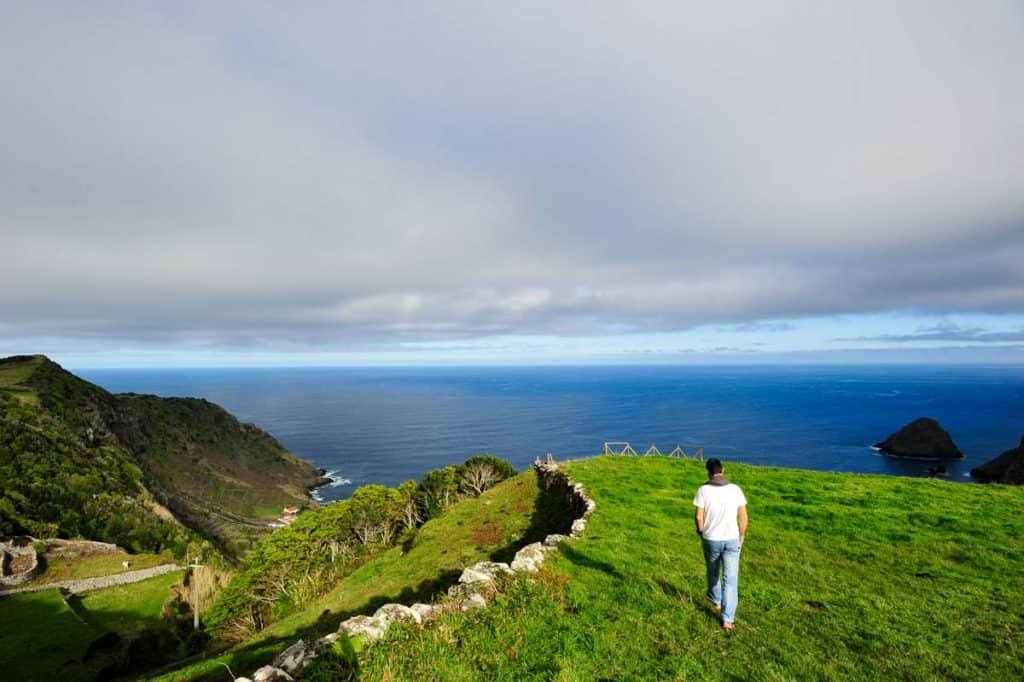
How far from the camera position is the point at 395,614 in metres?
10.1

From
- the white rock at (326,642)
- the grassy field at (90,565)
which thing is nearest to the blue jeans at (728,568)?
the white rock at (326,642)

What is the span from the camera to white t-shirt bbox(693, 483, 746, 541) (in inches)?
354

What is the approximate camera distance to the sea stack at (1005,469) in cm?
8412

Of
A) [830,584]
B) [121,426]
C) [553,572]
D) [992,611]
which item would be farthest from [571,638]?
[121,426]

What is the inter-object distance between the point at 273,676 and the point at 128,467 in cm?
12652

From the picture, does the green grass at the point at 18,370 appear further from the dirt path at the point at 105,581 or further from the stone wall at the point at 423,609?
the stone wall at the point at 423,609

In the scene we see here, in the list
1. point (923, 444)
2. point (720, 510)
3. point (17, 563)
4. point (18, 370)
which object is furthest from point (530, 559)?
point (18, 370)

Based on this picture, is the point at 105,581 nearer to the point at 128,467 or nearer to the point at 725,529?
the point at 725,529

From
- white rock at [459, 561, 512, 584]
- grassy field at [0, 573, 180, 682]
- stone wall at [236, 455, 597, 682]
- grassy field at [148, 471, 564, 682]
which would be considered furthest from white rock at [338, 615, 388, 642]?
grassy field at [0, 573, 180, 682]

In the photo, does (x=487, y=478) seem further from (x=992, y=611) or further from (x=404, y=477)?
(x=404, y=477)

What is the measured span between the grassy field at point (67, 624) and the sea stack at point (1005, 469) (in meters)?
132

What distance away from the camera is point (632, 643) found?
8.82m

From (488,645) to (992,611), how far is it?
36.3ft

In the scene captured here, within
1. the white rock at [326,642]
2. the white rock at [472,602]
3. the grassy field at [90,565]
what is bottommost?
the grassy field at [90,565]
